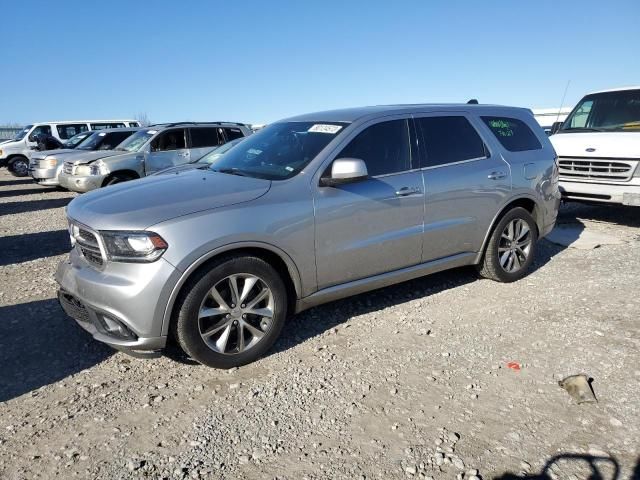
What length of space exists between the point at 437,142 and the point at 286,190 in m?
1.66

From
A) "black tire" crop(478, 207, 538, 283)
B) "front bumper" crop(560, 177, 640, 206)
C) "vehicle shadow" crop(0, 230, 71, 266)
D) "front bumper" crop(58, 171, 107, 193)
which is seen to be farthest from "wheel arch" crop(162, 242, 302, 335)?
"front bumper" crop(58, 171, 107, 193)

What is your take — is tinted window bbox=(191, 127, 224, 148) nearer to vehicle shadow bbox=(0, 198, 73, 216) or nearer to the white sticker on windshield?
vehicle shadow bbox=(0, 198, 73, 216)

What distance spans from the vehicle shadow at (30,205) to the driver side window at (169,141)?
2.68 meters

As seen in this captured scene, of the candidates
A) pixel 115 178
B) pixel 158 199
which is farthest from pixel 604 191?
pixel 115 178

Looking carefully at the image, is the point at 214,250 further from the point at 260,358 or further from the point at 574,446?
the point at 574,446

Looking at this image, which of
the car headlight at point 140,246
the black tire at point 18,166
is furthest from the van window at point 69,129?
the car headlight at point 140,246

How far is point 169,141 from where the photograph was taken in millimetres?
10453

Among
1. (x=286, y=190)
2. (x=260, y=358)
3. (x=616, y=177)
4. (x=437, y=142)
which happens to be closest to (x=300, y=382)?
(x=260, y=358)

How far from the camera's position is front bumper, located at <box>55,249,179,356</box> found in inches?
116

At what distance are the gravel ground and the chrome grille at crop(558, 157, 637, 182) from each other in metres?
3.05

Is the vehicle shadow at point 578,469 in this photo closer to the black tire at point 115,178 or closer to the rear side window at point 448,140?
the rear side window at point 448,140

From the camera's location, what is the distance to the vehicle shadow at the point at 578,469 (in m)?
2.33

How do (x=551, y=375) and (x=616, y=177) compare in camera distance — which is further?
(x=616, y=177)

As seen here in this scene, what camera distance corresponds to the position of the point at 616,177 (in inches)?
279
